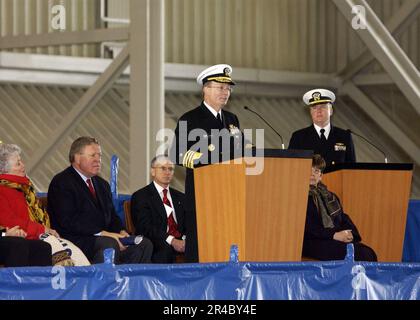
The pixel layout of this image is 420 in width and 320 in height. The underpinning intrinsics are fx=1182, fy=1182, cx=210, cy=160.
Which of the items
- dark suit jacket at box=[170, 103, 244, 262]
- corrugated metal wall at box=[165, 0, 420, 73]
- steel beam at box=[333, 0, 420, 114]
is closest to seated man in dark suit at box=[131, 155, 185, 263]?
dark suit jacket at box=[170, 103, 244, 262]

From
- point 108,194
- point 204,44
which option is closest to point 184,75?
point 204,44

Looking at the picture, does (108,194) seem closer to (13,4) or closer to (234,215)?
(234,215)

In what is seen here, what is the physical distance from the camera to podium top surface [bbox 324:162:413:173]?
8039mm

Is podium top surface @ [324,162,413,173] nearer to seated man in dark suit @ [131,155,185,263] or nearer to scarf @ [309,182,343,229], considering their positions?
scarf @ [309,182,343,229]

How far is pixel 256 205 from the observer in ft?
22.0

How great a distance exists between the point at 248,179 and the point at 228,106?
9.60 meters

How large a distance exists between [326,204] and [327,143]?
2.85 ft

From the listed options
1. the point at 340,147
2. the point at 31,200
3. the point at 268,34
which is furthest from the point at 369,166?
the point at 268,34

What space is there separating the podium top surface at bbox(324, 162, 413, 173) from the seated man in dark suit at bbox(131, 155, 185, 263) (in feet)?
3.85

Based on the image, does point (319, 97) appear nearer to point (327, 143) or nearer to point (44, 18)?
point (327, 143)

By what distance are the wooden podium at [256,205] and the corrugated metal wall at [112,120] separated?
7124 mm

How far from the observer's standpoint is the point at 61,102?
48.4 ft

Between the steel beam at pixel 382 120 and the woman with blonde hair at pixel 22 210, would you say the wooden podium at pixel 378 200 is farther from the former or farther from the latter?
the steel beam at pixel 382 120
